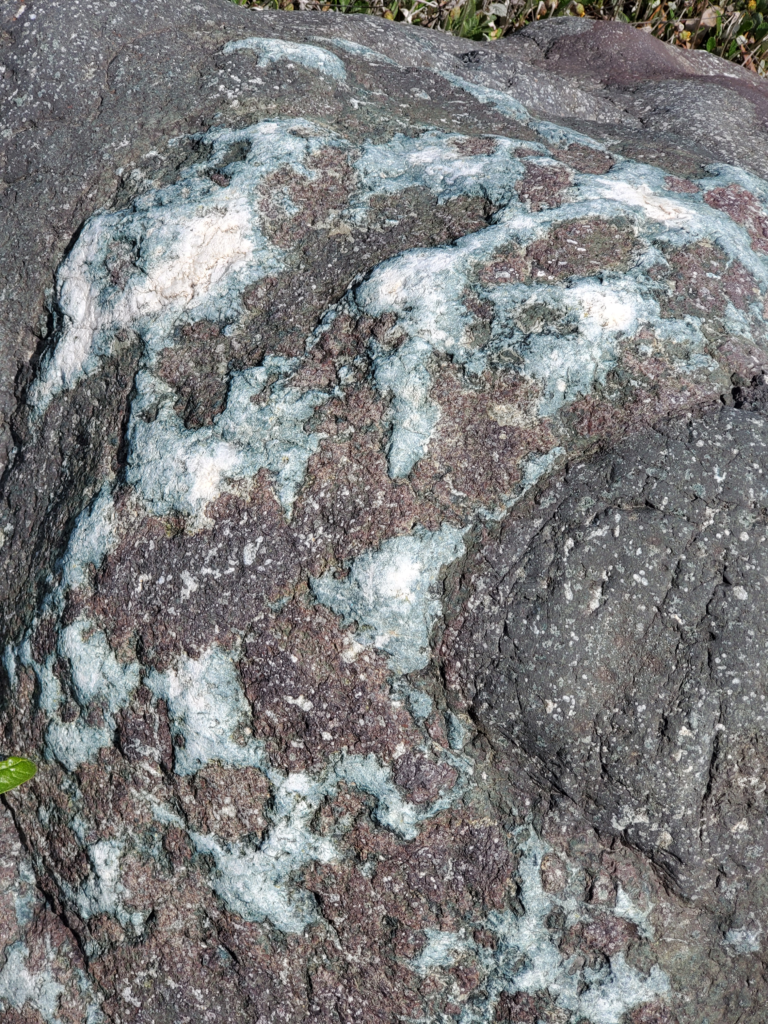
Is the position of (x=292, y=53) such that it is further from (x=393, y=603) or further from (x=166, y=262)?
(x=393, y=603)

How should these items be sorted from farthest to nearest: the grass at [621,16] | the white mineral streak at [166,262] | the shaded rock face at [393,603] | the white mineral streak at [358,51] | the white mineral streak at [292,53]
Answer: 1. the grass at [621,16]
2. the white mineral streak at [358,51]
3. the white mineral streak at [292,53]
4. the white mineral streak at [166,262]
5. the shaded rock face at [393,603]

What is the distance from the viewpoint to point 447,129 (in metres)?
1.85

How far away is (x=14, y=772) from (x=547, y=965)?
86cm

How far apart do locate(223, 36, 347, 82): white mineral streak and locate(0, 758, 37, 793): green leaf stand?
1471 millimetres

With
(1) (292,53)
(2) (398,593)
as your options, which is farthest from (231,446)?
(1) (292,53)

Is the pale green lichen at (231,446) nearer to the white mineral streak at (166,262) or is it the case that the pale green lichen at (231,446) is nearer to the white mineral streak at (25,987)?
the white mineral streak at (166,262)

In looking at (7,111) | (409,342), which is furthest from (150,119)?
(409,342)

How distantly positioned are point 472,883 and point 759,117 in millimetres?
2078

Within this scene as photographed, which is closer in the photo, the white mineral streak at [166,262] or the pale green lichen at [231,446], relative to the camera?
the pale green lichen at [231,446]

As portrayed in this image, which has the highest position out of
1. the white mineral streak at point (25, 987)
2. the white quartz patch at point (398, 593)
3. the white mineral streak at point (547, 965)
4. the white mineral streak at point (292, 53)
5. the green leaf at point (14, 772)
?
the white mineral streak at point (292, 53)

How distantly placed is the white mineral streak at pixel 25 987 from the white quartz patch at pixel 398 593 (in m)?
0.79

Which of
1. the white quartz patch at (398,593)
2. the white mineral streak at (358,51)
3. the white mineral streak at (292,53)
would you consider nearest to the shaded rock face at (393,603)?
the white quartz patch at (398,593)

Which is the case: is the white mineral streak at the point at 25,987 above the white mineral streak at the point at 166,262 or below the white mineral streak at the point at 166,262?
below

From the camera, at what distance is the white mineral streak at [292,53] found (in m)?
1.92
